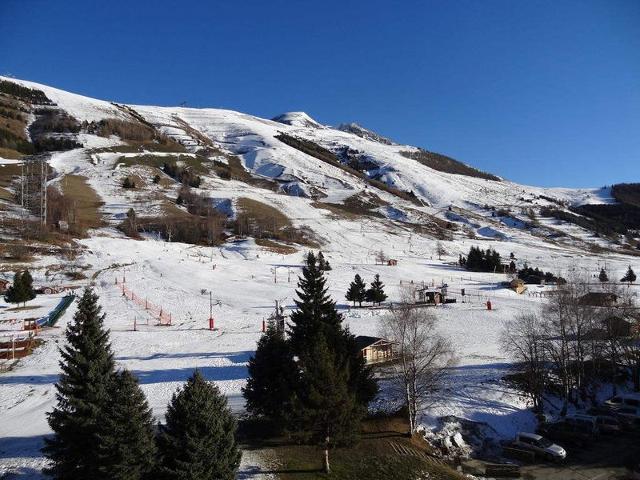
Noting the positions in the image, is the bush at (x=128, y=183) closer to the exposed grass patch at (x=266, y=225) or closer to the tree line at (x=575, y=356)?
the exposed grass patch at (x=266, y=225)

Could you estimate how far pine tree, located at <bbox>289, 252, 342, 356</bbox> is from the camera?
24.5 meters

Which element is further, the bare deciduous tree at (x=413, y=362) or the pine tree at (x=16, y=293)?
the pine tree at (x=16, y=293)

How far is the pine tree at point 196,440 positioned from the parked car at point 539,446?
56.9ft

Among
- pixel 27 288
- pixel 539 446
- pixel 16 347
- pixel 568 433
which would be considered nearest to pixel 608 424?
pixel 568 433

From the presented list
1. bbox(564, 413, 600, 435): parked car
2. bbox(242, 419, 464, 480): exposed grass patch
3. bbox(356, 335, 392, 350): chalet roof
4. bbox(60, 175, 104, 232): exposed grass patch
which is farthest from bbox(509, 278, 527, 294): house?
bbox(60, 175, 104, 232): exposed grass patch

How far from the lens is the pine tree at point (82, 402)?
52.9 feet

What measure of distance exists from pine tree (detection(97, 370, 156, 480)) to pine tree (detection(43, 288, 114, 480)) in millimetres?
450

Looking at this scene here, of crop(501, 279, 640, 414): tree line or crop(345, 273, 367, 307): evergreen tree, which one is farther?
crop(345, 273, 367, 307): evergreen tree

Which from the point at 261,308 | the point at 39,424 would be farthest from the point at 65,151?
the point at 39,424

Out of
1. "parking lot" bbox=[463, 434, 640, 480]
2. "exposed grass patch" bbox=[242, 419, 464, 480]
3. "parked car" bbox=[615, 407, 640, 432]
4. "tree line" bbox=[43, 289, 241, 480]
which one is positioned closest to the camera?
"tree line" bbox=[43, 289, 241, 480]

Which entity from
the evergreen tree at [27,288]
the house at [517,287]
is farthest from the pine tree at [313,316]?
the house at [517,287]

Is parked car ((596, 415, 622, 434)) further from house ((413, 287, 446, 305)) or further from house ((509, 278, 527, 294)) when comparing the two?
house ((509, 278, 527, 294))

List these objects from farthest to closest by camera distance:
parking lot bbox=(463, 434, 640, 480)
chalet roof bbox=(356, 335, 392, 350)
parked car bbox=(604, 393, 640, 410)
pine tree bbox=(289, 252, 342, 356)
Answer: chalet roof bbox=(356, 335, 392, 350) < parked car bbox=(604, 393, 640, 410) < pine tree bbox=(289, 252, 342, 356) < parking lot bbox=(463, 434, 640, 480)

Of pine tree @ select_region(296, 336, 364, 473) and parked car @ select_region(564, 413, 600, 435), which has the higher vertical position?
pine tree @ select_region(296, 336, 364, 473)
